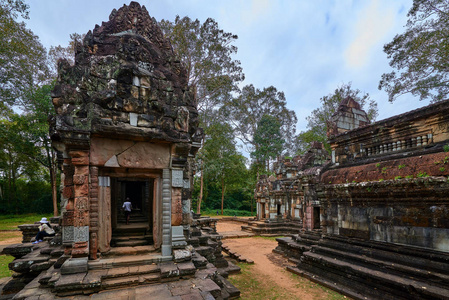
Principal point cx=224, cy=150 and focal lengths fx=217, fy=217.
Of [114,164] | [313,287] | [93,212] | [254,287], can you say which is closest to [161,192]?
[114,164]

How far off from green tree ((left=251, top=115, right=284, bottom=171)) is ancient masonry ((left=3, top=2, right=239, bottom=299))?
22.5m

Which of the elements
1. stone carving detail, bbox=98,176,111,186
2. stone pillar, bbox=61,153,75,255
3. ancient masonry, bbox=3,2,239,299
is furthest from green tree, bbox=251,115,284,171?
stone pillar, bbox=61,153,75,255

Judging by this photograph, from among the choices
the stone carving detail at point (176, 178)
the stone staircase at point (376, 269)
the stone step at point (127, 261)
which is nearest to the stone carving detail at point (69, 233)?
the stone step at point (127, 261)

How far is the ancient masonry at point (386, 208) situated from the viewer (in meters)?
4.84

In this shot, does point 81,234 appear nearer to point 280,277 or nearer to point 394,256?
point 280,277

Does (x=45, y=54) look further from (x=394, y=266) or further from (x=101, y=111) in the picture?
(x=394, y=266)

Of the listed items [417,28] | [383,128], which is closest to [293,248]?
[383,128]

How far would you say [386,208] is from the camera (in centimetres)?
592

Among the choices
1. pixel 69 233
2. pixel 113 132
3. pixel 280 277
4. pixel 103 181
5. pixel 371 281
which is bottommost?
pixel 280 277

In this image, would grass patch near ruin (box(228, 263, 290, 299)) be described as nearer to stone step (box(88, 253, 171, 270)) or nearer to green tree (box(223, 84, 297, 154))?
stone step (box(88, 253, 171, 270))

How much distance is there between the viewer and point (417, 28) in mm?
11477

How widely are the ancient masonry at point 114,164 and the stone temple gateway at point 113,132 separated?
0.06 feet

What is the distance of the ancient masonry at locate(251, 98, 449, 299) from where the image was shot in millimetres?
4840

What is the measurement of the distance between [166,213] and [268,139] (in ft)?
77.7
